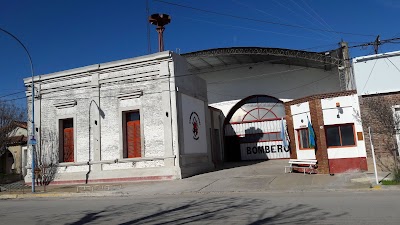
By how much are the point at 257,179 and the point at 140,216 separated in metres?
9.70

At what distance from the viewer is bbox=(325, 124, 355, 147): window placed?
19.0 m

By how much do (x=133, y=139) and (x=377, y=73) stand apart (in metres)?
14.0

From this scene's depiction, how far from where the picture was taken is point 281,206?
10.3m

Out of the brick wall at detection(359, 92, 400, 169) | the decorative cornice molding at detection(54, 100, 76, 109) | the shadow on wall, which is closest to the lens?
the shadow on wall

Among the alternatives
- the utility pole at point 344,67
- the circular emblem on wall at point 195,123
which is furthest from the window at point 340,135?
the utility pole at point 344,67

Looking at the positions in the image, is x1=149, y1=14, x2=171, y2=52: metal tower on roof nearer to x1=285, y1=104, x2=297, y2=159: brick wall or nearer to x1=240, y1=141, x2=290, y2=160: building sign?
x1=285, y1=104, x2=297, y2=159: brick wall

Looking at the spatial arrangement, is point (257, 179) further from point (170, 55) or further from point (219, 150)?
point (219, 150)

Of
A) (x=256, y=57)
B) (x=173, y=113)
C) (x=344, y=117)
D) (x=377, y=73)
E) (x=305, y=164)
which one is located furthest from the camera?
(x=256, y=57)

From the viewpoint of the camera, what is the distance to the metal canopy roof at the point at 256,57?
3119cm

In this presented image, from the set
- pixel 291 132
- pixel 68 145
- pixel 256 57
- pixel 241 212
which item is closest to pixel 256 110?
pixel 256 57

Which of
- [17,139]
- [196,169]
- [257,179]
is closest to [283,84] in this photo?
[196,169]

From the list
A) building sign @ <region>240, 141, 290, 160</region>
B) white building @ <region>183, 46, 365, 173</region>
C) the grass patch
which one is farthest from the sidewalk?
white building @ <region>183, 46, 365, 173</region>

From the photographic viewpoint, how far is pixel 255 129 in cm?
3381

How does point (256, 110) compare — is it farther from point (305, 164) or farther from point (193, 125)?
point (305, 164)
